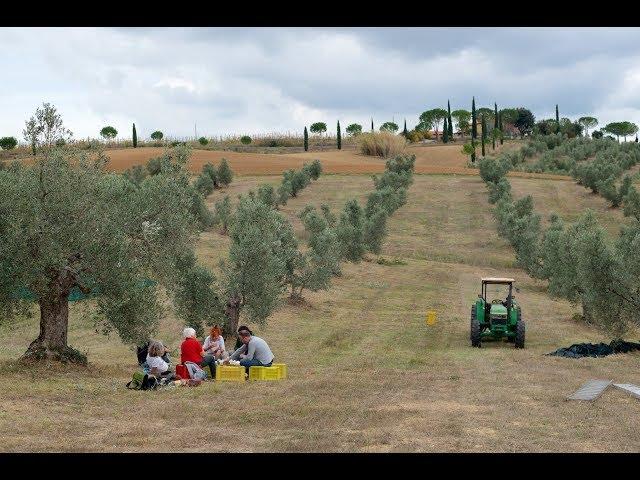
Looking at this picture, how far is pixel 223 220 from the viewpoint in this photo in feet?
247

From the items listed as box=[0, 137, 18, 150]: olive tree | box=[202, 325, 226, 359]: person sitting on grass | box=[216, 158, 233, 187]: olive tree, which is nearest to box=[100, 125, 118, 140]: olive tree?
box=[0, 137, 18, 150]: olive tree

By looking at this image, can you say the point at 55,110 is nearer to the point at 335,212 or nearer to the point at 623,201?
the point at 335,212

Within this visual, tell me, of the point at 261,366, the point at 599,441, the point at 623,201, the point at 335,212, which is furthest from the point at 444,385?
the point at 623,201

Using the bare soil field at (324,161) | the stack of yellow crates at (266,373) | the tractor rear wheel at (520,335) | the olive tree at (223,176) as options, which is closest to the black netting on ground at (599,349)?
the tractor rear wheel at (520,335)

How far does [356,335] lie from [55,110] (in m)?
18.8

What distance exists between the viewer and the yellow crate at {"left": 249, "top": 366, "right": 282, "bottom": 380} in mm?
23703

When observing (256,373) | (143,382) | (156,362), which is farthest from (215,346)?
(143,382)

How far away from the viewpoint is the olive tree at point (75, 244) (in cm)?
2294

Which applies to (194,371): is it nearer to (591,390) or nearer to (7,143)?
(591,390)

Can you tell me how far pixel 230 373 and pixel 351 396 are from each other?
4179 millimetres

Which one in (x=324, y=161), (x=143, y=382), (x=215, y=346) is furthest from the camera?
(x=324, y=161)

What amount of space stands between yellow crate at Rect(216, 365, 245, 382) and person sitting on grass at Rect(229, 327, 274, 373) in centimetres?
33

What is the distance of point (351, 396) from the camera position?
2081 cm

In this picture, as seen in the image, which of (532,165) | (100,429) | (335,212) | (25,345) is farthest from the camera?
(532,165)
